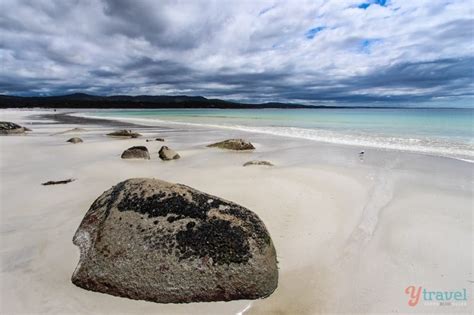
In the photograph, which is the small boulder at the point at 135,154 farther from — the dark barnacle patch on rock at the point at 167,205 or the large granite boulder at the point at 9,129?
the large granite boulder at the point at 9,129

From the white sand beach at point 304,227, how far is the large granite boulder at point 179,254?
137 millimetres

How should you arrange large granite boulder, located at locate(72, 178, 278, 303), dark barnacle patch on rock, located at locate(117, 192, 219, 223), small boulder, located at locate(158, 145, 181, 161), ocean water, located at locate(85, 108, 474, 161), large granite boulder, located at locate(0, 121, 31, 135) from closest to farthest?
large granite boulder, located at locate(72, 178, 278, 303), dark barnacle patch on rock, located at locate(117, 192, 219, 223), small boulder, located at locate(158, 145, 181, 161), ocean water, located at locate(85, 108, 474, 161), large granite boulder, located at locate(0, 121, 31, 135)

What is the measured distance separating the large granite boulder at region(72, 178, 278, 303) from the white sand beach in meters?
0.14

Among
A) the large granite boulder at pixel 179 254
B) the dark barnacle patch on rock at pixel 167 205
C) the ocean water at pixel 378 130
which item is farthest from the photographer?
the ocean water at pixel 378 130

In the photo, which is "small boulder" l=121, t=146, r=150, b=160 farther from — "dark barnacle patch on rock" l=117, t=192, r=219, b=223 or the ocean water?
the ocean water

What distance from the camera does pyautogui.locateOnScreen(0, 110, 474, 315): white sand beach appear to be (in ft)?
10.4

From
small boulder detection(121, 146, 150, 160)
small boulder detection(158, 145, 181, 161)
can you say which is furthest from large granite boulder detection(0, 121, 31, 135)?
small boulder detection(158, 145, 181, 161)

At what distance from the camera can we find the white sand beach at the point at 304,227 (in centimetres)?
317

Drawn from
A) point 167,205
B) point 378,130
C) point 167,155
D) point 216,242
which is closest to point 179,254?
point 216,242

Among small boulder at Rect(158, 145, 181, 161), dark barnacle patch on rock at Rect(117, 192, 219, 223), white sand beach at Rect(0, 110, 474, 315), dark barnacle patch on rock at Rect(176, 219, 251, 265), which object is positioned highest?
dark barnacle patch on rock at Rect(117, 192, 219, 223)

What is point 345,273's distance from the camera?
12.2 ft

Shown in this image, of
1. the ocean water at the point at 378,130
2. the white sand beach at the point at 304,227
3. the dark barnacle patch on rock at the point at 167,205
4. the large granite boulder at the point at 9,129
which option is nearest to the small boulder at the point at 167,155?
the white sand beach at the point at 304,227

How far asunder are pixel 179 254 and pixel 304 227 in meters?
2.47

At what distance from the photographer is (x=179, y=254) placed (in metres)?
3.20
